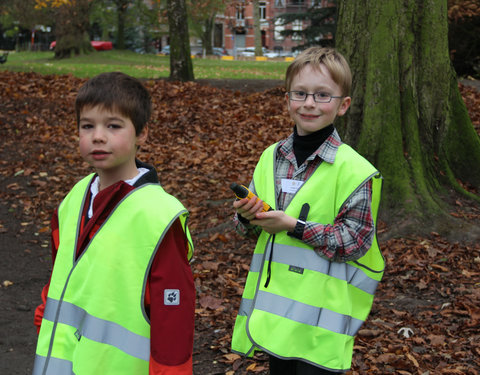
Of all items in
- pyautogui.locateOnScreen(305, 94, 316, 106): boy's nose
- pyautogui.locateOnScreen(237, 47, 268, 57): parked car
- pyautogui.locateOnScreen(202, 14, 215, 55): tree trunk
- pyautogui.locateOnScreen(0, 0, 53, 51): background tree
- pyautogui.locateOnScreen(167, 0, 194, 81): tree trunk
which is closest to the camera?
pyautogui.locateOnScreen(305, 94, 316, 106): boy's nose

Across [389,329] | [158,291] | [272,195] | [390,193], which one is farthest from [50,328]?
[390,193]

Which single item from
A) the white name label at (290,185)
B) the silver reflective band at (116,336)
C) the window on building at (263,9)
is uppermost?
the window on building at (263,9)

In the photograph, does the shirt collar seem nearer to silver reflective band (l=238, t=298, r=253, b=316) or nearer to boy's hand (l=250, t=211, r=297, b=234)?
boy's hand (l=250, t=211, r=297, b=234)

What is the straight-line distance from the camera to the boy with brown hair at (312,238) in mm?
2777

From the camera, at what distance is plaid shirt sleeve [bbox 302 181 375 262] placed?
2773mm

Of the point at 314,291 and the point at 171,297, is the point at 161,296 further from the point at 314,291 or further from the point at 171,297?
the point at 314,291

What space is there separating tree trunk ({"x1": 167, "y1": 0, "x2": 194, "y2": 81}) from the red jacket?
1301cm

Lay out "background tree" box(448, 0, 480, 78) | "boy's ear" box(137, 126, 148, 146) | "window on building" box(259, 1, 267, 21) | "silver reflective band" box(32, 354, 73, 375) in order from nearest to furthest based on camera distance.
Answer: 1. "silver reflective band" box(32, 354, 73, 375)
2. "boy's ear" box(137, 126, 148, 146)
3. "background tree" box(448, 0, 480, 78)
4. "window on building" box(259, 1, 267, 21)

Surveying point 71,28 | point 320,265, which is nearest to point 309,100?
point 320,265

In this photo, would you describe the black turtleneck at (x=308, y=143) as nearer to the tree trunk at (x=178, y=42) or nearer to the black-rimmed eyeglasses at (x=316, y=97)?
the black-rimmed eyeglasses at (x=316, y=97)

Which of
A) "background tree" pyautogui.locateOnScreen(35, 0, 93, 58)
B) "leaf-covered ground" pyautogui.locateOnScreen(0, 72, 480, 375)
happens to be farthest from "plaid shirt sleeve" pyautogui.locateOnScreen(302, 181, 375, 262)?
"background tree" pyautogui.locateOnScreen(35, 0, 93, 58)

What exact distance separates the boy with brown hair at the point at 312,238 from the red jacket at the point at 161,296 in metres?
0.51

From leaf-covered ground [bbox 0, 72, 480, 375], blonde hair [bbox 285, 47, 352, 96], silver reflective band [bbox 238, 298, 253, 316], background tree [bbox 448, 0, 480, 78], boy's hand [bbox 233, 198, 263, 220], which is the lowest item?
leaf-covered ground [bbox 0, 72, 480, 375]

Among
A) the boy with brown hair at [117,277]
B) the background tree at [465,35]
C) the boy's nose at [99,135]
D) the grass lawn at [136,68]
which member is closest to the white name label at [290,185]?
the boy with brown hair at [117,277]
